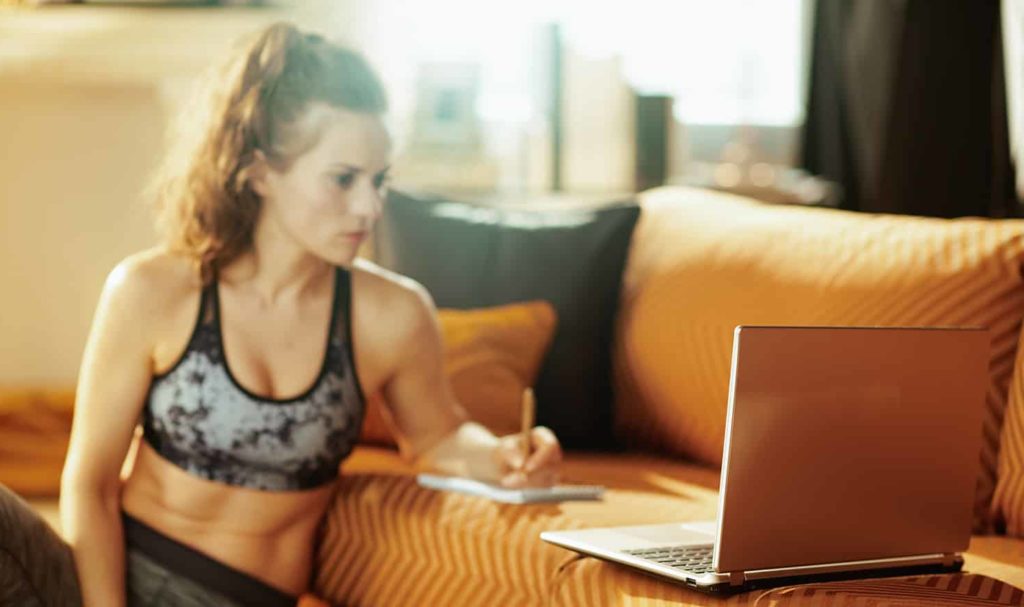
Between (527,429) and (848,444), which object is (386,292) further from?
(848,444)

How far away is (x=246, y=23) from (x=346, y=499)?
5.30ft

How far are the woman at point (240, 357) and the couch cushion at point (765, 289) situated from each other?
0.42 metres

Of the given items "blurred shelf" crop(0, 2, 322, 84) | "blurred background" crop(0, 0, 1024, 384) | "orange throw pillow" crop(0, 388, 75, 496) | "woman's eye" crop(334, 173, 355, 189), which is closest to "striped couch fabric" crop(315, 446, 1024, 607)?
"woman's eye" crop(334, 173, 355, 189)

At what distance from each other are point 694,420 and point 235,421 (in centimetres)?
77

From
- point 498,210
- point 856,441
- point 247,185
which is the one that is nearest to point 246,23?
point 498,210

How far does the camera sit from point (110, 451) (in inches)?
67.7

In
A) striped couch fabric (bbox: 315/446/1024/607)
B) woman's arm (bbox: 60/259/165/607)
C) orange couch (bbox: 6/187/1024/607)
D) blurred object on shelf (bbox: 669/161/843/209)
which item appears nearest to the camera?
striped couch fabric (bbox: 315/446/1024/607)

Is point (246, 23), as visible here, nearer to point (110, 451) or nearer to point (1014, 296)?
point (110, 451)

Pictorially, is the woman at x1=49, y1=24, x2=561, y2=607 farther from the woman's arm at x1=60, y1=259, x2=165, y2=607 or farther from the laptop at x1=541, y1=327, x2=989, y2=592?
the laptop at x1=541, y1=327, x2=989, y2=592

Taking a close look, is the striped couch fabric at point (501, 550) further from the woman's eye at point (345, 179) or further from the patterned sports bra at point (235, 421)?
the woman's eye at point (345, 179)

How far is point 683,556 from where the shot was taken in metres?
1.38

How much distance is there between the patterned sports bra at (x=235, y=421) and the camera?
1759mm

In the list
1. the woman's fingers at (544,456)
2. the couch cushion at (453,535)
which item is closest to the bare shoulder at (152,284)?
the couch cushion at (453,535)

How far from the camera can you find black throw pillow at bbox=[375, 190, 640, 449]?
2336mm
